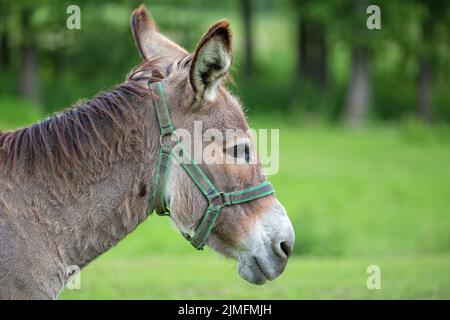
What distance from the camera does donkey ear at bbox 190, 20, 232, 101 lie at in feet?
13.2

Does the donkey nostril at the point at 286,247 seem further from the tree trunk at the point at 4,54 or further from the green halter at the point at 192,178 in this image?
the tree trunk at the point at 4,54

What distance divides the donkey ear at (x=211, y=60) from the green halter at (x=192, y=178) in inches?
9.4

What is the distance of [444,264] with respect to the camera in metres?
10.8

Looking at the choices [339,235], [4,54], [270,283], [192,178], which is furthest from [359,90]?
[192,178]

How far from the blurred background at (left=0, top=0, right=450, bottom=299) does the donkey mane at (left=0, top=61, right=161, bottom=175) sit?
838 millimetres

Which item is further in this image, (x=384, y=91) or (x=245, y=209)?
(x=384, y=91)

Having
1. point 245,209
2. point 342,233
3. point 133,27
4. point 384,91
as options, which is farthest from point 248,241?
point 384,91

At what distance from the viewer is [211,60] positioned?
4121 mm

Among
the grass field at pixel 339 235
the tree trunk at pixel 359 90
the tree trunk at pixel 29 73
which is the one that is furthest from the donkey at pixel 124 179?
the tree trunk at pixel 359 90

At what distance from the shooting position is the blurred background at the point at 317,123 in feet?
33.3

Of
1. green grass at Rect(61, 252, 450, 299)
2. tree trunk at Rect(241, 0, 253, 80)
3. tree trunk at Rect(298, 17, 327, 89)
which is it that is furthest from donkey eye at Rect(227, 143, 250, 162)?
tree trunk at Rect(241, 0, 253, 80)

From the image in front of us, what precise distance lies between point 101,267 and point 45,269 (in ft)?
22.8

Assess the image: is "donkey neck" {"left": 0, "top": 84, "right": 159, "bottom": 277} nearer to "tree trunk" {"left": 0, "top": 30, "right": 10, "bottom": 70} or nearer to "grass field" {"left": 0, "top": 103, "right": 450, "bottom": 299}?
"grass field" {"left": 0, "top": 103, "right": 450, "bottom": 299}
